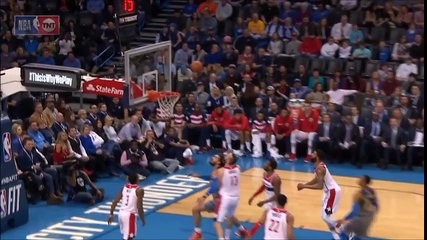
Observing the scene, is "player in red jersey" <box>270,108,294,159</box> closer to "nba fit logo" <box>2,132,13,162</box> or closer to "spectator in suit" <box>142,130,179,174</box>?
"spectator in suit" <box>142,130,179,174</box>

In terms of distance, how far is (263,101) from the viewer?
23.4 metres

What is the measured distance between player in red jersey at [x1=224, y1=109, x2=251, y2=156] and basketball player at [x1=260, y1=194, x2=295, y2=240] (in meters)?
9.42

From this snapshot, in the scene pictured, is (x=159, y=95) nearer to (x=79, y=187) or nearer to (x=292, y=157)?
A: (x=292, y=157)

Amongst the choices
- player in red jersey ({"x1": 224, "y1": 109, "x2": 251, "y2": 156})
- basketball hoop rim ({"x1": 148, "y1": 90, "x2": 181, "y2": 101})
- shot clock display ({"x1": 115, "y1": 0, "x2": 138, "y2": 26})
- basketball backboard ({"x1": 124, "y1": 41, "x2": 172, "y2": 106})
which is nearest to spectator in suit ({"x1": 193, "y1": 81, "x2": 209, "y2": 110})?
player in red jersey ({"x1": 224, "y1": 109, "x2": 251, "y2": 156})

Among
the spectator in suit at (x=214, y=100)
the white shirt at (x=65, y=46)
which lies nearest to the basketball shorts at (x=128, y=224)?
the spectator in suit at (x=214, y=100)

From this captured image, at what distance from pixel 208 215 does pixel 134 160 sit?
117 inches

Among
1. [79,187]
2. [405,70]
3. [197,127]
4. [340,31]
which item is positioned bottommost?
[79,187]

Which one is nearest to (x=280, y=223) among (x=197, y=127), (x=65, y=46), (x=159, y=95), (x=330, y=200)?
(x=330, y=200)

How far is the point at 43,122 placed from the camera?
2014 cm

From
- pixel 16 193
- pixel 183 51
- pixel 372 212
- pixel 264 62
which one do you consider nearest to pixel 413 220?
pixel 372 212

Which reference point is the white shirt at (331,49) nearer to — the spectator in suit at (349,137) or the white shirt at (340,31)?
the white shirt at (340,31)

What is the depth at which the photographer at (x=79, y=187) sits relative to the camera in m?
18.2

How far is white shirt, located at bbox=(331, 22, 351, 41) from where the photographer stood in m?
25.8

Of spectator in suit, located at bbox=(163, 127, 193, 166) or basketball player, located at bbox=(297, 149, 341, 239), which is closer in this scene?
basketball player, located at bbox=(297, 149, 341, 239)
